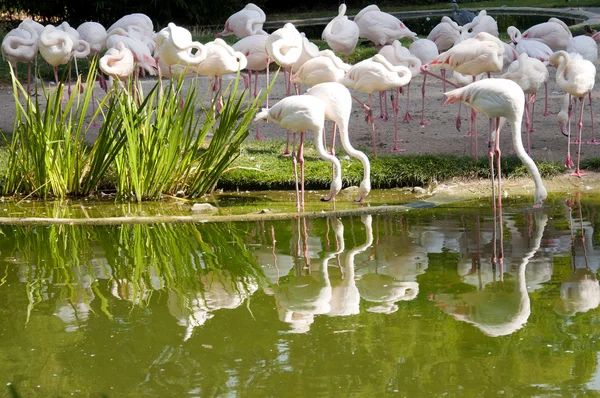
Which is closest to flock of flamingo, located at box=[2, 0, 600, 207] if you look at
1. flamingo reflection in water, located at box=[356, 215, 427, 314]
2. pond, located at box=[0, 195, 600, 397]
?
pond, located at box=[0, 195, 600, 397]

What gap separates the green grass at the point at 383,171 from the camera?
6992 mm

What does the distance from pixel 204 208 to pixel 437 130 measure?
3.20 meters

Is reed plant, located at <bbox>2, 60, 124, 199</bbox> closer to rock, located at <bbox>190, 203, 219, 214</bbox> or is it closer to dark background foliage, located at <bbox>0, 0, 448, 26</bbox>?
rock, located at <bbox>190, 203, 219, 214</bbox>

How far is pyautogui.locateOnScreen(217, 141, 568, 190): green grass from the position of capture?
22.9ft

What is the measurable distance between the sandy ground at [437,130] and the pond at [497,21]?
643 cm

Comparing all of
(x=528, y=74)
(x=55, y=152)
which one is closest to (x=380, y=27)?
(x=528, y=74)

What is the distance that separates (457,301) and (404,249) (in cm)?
102

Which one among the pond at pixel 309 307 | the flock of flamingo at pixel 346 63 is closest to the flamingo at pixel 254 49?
the flock of flamingo at pixel 346 63

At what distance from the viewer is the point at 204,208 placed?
626 centimetres

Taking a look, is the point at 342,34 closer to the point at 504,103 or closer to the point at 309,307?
the point at 504,103

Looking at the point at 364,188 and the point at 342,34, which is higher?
the point at 342,34

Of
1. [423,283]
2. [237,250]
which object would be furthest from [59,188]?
[423,283]

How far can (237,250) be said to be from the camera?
5.13m

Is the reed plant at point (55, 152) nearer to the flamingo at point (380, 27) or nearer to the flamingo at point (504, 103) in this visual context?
the flamingo at point (504, 103)
